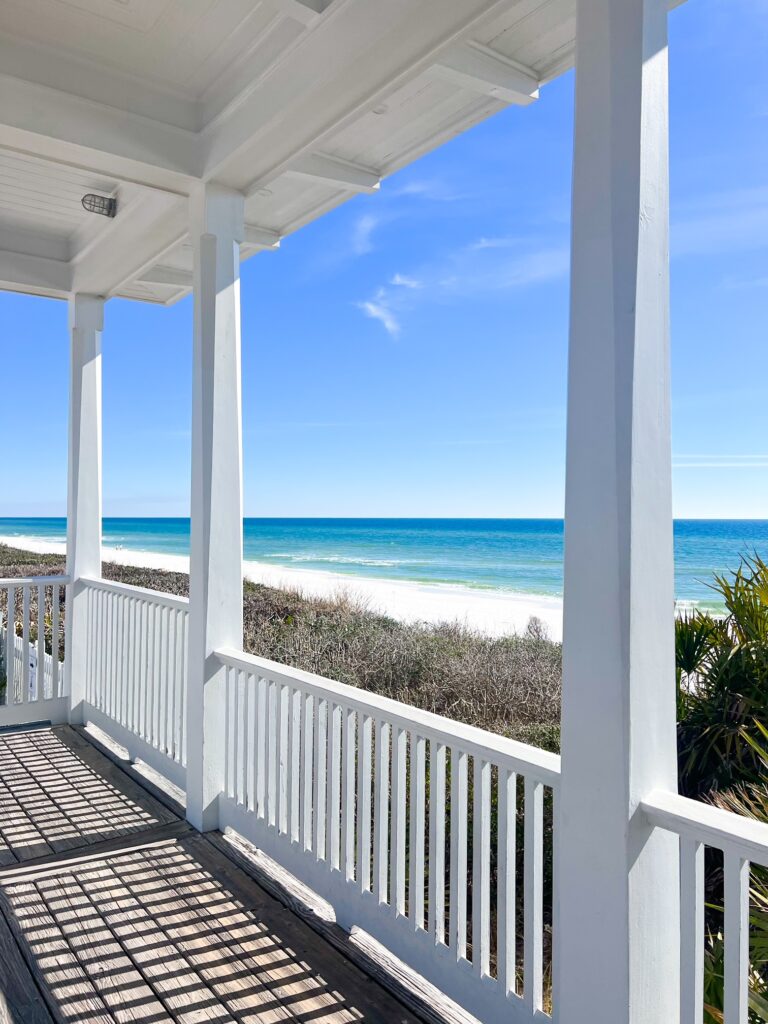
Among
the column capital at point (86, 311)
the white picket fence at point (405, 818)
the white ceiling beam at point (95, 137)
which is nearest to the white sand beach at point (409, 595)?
the column capital at point (86, 311)

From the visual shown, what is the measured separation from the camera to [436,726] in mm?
2010

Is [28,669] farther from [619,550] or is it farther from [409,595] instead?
[409,595]

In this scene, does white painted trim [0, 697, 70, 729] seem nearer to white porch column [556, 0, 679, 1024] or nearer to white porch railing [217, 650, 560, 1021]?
white porch railing [217, 650, 560, 1021]

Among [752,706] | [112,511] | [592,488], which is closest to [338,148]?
[592,488]

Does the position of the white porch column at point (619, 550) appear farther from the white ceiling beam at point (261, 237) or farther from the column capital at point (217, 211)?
the white ceiling beam at point (261, 237)

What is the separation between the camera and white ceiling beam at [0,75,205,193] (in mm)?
2570

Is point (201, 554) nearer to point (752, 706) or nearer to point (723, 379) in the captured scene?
point (752, 706)

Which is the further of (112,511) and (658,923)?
(112,511)

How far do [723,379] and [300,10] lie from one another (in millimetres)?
27307

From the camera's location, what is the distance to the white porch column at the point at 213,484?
3.05 m

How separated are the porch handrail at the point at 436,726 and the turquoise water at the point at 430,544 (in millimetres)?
16458

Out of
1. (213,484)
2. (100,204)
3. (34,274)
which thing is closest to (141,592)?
(213,484)

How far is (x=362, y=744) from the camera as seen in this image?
89.3 inches

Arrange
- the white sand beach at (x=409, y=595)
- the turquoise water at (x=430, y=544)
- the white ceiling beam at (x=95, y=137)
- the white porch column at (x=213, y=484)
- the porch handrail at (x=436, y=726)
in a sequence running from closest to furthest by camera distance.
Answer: the porch handrail at (x=436, y=726) < the white ceiling beam at (x=95, y=137) < the white porch column at (x=213, y=484) < the white sand beach at (x=409, y=595) < the turquoise water at (x=430, y=544)
